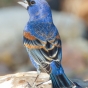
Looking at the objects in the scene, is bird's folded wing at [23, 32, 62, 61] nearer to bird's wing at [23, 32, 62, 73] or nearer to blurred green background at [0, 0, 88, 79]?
bird's wing at [23, 32, 62, 73]

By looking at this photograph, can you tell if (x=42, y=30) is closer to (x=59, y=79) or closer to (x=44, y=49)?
(x=44, y=49)

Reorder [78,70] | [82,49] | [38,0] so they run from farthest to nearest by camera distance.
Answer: [82,49] < [78,70] < [38,0]

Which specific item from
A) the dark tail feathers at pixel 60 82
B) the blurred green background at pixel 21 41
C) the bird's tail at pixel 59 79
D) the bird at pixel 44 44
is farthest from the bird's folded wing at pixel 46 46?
the blurred green background at pixel 21 41

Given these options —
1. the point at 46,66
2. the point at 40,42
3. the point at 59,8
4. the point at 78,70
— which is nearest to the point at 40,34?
the point at 40,42

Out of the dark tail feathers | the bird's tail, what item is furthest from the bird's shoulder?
the dark tail feathers

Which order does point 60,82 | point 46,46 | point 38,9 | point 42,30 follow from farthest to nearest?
1. point 38,9
2. point 42,30
3. point 46,46
4. point 60,82

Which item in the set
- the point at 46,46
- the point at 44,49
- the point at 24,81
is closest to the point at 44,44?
the point at 46,46

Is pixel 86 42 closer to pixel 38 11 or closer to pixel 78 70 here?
pixel 78 70
